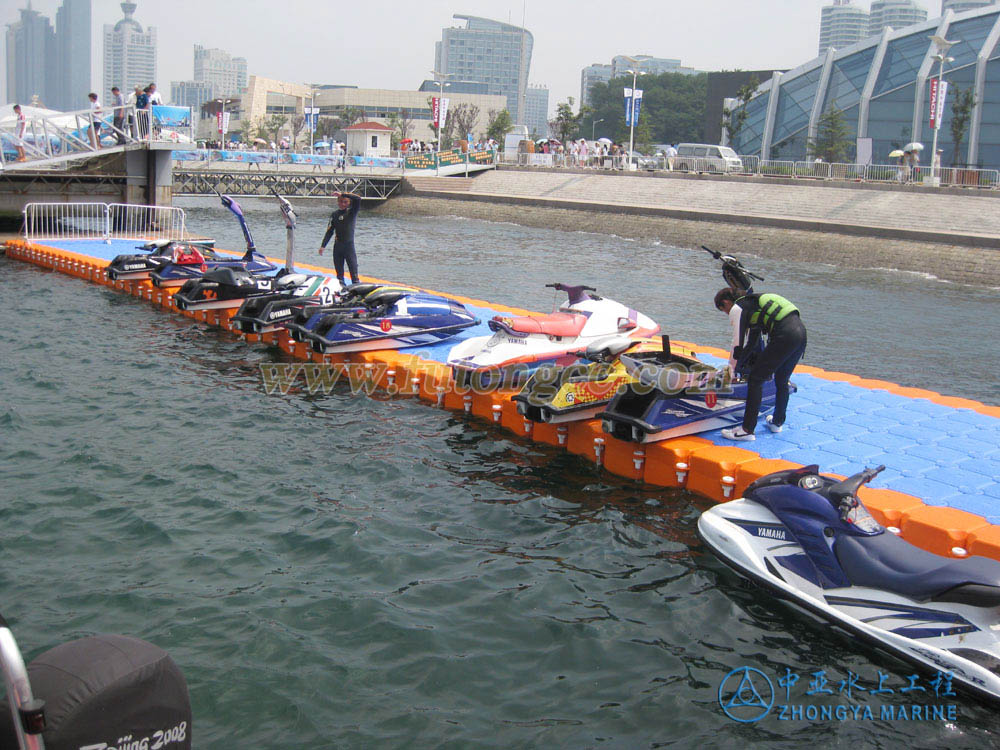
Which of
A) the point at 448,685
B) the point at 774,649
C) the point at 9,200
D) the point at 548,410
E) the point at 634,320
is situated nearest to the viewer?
the point at 448,685

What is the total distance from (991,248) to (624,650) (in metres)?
26.9

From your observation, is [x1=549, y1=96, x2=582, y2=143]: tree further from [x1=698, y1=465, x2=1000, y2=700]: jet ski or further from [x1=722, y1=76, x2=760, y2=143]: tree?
[x1=698, y1=465, x2=1000, y2=700]: jet ski

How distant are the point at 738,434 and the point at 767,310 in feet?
4.38

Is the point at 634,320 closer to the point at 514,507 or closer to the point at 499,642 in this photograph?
the point at 514,507

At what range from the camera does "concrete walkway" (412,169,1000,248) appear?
1218 inches

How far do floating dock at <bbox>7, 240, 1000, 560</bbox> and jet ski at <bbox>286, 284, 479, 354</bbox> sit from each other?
249 mm

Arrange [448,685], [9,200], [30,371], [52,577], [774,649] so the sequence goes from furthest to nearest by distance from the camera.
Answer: [9,200] → [30,371] → [52,577] → [774,649] → [448,685]

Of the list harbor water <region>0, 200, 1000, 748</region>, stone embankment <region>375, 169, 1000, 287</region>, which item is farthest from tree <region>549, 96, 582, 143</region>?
harbor water <region>0, 200, 1000, 748</region>

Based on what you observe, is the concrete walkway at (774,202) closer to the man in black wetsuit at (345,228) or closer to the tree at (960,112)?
the tree at (960,112)

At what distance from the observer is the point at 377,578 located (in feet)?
23.9

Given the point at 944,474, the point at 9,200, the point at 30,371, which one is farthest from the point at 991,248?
the point at 9,200

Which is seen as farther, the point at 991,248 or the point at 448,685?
the point at 991,248

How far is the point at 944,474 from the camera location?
27.5 ft

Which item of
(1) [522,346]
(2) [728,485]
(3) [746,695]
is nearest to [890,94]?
(1) [522,346]
